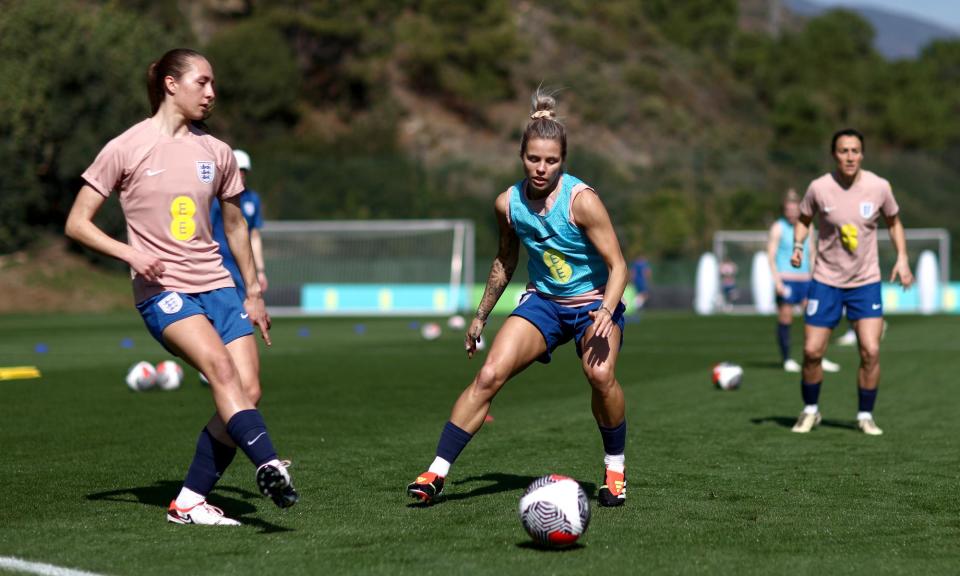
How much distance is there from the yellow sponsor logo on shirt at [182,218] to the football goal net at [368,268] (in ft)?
98.7

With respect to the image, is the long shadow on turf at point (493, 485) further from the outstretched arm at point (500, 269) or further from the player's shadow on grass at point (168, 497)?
the player's shadow on grass at point (168, 497)

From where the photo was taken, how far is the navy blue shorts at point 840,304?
994 cm

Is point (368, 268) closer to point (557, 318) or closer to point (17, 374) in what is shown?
point (17, 374)

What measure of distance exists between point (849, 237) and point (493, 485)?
388cm

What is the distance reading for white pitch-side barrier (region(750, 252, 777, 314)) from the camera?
36469mm

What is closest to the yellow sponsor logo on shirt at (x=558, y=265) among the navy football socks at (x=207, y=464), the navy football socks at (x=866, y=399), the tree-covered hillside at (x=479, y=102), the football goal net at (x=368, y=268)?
the navy football socks at (x=207, y=464)

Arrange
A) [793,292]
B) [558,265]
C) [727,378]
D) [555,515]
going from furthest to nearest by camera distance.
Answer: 1. [793,292]
2. [727,378]
3. [558,265]
4. [555,515]

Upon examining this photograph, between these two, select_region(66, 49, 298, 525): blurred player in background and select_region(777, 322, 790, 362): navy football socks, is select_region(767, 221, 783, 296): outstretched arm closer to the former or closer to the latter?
select_region(777, 322, 790, 362): navy football socks

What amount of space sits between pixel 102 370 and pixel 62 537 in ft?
36.4

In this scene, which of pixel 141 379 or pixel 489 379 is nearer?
pixel 489 379

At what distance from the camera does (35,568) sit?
5.29 metres

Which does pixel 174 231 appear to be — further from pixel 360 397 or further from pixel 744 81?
pixel 744 81

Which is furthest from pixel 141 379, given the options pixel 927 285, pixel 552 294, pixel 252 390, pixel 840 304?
pixel 927 285

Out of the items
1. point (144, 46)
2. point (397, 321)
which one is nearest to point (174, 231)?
point (397, 321)
